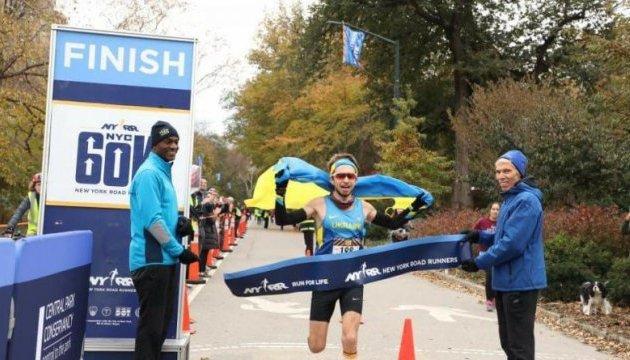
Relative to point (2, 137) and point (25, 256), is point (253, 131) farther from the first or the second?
point (25, 256)

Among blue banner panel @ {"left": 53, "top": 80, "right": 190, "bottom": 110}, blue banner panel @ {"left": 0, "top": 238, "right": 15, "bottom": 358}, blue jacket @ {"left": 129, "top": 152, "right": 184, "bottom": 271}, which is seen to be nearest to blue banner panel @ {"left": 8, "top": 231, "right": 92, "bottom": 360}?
blue banner panel @ {"left": 0, "top": 238, "right": 15, "bottom": 358}

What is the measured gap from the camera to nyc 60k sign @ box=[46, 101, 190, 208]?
5.96m

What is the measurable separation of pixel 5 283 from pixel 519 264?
3.57 meters

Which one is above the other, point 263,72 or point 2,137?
point 263,72

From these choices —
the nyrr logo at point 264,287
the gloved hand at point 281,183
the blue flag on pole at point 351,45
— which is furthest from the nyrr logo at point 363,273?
the blue flag on pole at point 351,45

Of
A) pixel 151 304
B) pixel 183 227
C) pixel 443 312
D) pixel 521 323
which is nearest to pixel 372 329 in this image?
pixel 443 312

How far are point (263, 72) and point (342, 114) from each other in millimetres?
15898

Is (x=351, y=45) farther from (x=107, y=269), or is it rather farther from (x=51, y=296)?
(x=51, y=296)

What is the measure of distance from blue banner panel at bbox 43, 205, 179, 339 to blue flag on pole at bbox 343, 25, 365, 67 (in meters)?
23.3

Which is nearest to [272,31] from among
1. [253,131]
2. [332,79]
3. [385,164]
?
[253,131]

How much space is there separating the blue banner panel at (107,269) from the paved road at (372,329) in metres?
1.67

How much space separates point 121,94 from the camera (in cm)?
612

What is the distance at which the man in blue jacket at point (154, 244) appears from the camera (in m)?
5.22

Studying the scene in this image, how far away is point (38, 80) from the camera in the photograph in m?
24.5
